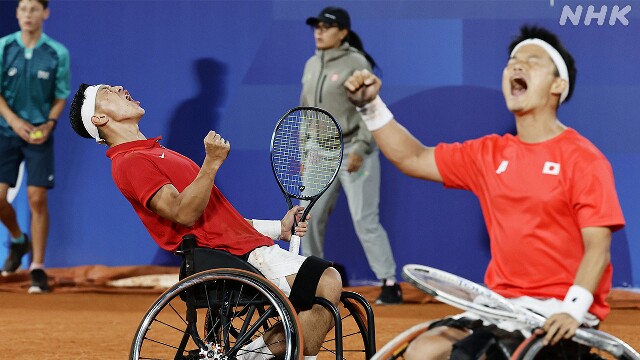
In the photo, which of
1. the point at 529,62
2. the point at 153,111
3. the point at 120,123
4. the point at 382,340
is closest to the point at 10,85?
the point at 153,111

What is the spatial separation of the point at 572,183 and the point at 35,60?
5936mm

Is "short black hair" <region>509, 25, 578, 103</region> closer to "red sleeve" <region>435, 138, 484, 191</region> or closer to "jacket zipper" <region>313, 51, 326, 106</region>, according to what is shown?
"red sleeve" <region>435, 138, 484, 191</region>

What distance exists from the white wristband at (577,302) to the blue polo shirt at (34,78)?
598 centimetres

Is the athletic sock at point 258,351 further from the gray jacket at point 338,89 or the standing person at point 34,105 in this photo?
the standing person at point 34,105

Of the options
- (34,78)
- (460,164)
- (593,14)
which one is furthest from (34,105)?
(460,164)

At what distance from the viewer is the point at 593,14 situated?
755 cm

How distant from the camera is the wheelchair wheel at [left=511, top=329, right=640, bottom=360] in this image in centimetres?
255

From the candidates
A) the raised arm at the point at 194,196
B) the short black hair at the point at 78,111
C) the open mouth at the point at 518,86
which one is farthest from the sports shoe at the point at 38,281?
the open mouth at the point at 518,86

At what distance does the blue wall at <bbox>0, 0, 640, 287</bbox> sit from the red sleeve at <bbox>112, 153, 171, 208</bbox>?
4401 mm

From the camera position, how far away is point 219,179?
8.13 m

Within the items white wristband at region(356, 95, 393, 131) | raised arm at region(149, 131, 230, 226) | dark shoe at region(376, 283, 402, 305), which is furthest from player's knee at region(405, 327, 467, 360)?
dark shoe at region(376, 283, 402, 305)

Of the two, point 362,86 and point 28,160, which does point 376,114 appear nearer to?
point 362,86

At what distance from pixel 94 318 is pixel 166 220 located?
3.29 m

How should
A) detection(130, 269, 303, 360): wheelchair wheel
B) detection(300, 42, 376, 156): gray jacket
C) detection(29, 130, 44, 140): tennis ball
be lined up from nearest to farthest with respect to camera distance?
detection(130, 269, 303, 360): wheelchair wheel → detection(300, 42, 376, 156): gray jacket → detection(29, 130, 44, 140): tennis ball
